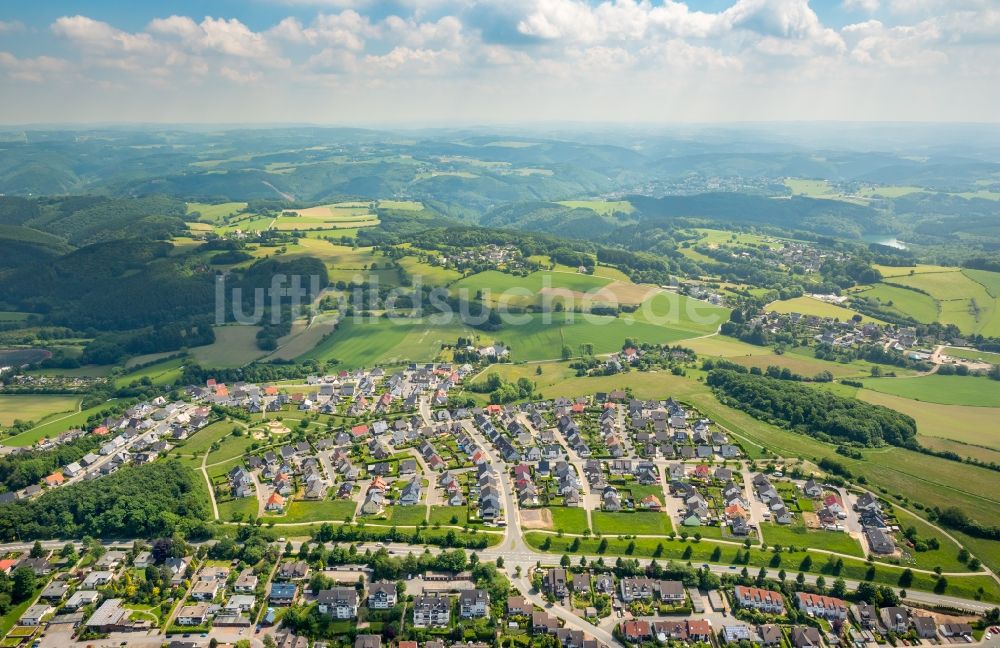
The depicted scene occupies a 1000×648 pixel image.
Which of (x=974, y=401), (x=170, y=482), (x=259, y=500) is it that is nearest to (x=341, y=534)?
(x=259, y=500)

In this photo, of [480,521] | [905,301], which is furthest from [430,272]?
[905,301]

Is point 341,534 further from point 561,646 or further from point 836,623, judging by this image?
point 836,623

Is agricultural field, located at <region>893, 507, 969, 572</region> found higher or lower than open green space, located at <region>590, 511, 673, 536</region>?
higher

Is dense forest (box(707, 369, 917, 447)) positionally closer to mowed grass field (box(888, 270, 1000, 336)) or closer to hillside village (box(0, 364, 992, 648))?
hillside village (box(0, 364, 992, 648))

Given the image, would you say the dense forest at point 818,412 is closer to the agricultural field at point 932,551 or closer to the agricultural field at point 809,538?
the agricultural field at point 932,551

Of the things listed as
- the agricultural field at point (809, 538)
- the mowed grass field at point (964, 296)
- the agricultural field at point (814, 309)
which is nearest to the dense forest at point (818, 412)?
the agricultural field at point (809, 538)

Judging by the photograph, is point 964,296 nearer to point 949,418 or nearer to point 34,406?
point 949,418

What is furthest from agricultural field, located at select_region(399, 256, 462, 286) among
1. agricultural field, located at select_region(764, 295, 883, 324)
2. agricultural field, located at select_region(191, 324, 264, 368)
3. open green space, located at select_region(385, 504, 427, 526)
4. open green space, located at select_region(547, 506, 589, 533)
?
open green space, located at select_region(547, 506, 589, 533)

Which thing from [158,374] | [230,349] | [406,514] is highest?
[406,514]
